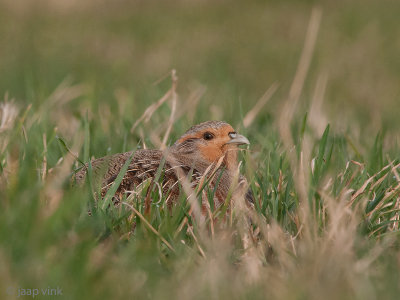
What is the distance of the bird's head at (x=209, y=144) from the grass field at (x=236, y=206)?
17 centimetres

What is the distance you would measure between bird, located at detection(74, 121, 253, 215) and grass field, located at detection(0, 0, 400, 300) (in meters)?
0.13

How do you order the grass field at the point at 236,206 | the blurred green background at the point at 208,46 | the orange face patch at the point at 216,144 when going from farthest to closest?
1. the blurred green background at the point at 208,46
2. the orange face patch at the point at 216,144
3. the grass field at the point at 236,206

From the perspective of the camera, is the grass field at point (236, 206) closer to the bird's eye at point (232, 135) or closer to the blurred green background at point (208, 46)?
the blurred green background at point (208, 46)

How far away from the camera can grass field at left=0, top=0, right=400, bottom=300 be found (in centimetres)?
258

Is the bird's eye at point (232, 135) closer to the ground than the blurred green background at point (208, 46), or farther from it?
farther from it

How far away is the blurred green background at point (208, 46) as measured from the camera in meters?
9.16

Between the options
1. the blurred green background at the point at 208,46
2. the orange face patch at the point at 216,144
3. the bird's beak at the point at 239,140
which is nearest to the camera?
the bird's beak at the point at 239,140

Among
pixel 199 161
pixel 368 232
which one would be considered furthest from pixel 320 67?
pixel 368 232

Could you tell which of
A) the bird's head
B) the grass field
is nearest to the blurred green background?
the grass field

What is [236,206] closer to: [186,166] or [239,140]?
[186,166]

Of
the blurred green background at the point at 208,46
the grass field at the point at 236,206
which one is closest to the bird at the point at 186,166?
the grass field at the point at 236,206

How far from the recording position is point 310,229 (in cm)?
328

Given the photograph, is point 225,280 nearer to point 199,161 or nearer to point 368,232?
point 368,232

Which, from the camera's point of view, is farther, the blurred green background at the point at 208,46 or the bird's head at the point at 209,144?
the blurred green background at the point at 208,46
